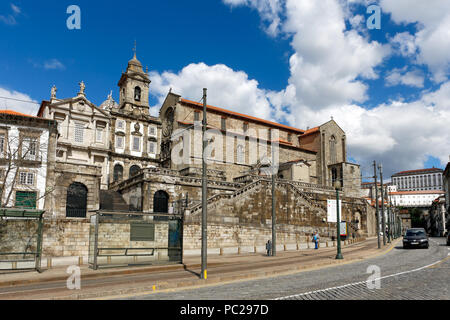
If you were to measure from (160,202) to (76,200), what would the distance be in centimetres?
795

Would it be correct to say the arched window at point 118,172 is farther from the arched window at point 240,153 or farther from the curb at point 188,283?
the curb at point 188,283

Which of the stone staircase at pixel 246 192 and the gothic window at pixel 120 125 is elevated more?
the gothic window at pixel 120 125

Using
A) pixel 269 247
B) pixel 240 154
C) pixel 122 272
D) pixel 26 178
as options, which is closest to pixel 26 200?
pixel 26 178

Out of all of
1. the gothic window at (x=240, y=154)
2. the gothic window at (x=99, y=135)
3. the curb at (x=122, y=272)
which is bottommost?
the curb at (x=122, y=272)

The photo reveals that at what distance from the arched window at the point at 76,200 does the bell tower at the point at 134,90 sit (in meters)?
29.3

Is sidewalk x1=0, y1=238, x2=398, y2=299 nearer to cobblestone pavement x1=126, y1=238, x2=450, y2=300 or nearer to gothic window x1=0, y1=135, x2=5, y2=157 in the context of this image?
cobblestone pavement x1=126, y1=238, x2=450, y2=300

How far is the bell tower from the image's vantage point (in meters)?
58.2

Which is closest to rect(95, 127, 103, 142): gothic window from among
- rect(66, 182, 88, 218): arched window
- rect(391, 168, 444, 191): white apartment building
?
rect(66, 182, 88, 218): arched window

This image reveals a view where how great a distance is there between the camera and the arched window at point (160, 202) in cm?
3469

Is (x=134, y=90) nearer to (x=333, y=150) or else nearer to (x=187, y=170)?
(x=187, y=170)

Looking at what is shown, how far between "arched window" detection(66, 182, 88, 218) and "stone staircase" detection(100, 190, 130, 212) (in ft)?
15.7

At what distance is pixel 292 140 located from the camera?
71812mm

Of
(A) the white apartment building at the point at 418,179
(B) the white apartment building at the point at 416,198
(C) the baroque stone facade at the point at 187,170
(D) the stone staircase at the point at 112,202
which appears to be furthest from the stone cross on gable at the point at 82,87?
(A) the white apartment building at the point at 418,179
